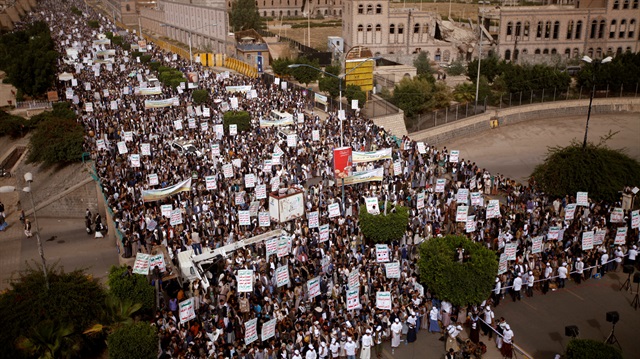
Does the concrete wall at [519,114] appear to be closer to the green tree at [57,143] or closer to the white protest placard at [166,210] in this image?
the green tree at [57,143]

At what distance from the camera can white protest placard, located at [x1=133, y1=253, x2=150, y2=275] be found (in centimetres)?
1842

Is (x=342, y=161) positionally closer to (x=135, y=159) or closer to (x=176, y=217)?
(x=176, y=217)

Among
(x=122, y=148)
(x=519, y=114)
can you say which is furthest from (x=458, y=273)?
(x=519, y=114)

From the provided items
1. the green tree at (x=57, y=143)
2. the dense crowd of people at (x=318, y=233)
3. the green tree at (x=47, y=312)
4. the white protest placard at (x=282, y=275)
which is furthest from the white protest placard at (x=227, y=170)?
the green tree at (x=57, y=143)

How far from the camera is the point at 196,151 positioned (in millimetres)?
32000

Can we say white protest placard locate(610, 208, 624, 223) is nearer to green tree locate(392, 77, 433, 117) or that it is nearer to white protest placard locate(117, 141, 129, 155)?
green tree locate(392, 77, 433, 117)

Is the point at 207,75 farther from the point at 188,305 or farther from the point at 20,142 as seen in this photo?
the point at 188,305

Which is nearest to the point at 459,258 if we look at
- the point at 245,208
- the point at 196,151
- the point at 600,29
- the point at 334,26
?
the point at 245,208

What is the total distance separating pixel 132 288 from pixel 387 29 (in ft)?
187

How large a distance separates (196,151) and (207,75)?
84.4 feet

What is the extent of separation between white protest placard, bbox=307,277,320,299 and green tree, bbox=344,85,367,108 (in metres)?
25.4

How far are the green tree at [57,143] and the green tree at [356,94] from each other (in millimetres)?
18132

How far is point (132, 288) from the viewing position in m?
17.3

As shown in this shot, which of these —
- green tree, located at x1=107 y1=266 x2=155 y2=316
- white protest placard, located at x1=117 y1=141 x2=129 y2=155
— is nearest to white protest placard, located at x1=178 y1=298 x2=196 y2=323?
green tree, located at x1=107 y1=266 x2=155 y2=316
